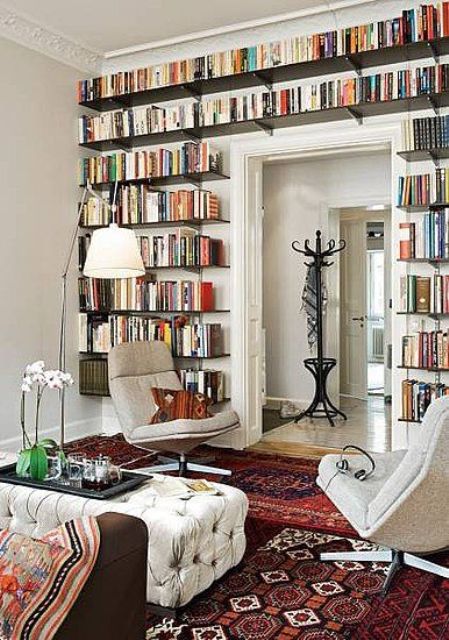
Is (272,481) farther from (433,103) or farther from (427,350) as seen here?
(433,103)

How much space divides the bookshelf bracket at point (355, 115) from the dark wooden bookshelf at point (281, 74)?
13.1 inches

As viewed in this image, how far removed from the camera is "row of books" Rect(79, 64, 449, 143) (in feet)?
15.3

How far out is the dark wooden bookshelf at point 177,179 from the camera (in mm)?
5527

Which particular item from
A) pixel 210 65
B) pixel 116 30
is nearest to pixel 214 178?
pixel 210 65

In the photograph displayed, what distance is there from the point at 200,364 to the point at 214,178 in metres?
1.53

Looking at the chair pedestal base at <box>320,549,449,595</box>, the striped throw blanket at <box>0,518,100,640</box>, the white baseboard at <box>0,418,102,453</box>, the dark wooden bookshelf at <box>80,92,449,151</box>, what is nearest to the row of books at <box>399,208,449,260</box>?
the dark wooden bookshelf at <box>80,92,449,151</box>

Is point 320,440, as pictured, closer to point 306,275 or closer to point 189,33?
point 306,275

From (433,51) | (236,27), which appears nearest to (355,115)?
(433,51)

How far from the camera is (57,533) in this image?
5.93 ft

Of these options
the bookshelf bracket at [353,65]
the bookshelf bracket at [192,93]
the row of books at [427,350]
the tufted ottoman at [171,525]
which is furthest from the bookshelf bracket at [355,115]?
the tufted ottoman at [171,525]

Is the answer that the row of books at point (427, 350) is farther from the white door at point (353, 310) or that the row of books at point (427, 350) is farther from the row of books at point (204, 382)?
the white door at point (353, 310)

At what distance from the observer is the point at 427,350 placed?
4676 millimetres

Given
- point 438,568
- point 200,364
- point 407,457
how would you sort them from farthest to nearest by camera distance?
point 200,364, point 438,568, point 407,457

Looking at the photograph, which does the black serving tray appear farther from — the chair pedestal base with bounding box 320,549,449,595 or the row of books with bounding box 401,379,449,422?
the row of books with bounding box 401,379,449,422
